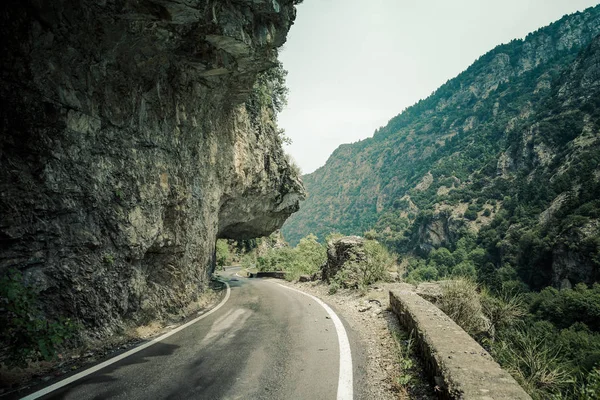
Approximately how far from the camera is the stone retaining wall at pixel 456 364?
97.7 inches

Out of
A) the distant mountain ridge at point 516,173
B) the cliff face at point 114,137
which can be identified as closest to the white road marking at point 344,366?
the cliff face at point 114,137

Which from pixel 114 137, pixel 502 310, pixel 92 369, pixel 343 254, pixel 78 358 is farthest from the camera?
pixel 343 254

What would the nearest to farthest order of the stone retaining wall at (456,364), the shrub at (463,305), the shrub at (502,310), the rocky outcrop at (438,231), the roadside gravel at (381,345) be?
the stone retaining wall at (456,364) < the roadside gravel at (381,345) < the shrub at (463,305) < the shrub at (502,310) < the rocky outcrop at (438,231)

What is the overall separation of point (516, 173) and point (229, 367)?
408 ft

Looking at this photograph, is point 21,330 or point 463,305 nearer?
point 21,330

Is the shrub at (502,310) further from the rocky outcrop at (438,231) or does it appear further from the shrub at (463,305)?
the rocky outcrop at (438,231)

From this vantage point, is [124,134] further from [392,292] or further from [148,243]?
[392,292]

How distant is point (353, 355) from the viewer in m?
4.52

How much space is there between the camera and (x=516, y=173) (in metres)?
100

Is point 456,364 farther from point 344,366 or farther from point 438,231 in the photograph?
point 438,231

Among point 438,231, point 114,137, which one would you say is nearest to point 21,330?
point 114,137

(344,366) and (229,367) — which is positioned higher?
(229,367)

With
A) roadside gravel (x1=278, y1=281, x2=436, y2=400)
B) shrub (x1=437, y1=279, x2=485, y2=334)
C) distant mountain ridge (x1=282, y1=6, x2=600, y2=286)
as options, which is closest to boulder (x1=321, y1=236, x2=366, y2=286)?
roadside gravel (x1=278, y1=281, x2=436, y2=400)

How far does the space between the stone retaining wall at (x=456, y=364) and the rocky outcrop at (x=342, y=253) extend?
6.81 meters
